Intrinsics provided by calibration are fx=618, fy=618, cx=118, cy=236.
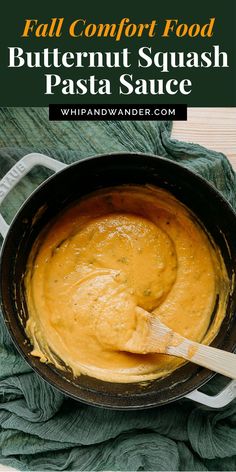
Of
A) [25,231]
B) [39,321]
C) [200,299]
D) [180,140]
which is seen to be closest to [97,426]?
[39,321]

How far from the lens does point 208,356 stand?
1405mm

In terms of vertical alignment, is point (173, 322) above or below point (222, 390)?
above

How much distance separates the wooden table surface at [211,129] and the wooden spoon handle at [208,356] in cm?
49

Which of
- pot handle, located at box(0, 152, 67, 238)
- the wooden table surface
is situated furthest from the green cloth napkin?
pot handle, located at box(0, 152, 67, 238)

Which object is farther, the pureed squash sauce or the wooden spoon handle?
the pureed squash sauce

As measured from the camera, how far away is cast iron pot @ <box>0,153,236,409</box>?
140 centimetres

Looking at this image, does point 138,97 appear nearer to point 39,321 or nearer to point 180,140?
point 180,140

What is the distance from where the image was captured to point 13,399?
5.08 feet

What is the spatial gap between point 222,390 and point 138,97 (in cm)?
76

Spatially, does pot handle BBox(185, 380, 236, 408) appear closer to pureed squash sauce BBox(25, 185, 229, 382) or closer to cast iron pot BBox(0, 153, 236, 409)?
cast iron pot BBox(0, 153, 236, 409)

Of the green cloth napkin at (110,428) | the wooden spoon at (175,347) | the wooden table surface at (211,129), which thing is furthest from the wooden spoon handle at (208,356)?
the wooden table surface at (211,129)

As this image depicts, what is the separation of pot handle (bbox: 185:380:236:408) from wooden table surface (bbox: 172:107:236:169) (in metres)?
0.57

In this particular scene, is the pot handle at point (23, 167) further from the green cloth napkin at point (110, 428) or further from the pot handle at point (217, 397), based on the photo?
the pot handle at point (217, 397)

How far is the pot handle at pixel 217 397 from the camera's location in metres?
1.39
